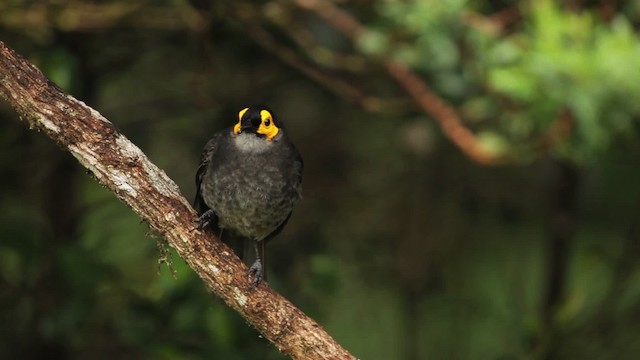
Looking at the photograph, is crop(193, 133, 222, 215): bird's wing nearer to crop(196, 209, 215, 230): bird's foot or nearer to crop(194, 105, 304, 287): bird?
crop(194, 105, 304, 287): bird

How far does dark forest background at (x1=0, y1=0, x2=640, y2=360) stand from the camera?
4.82m

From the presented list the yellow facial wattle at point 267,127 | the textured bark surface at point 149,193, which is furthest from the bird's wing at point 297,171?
the textured bark surface at point 149,193

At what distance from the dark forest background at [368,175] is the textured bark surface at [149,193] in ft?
4.53

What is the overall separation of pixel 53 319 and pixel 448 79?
2231 millimetres

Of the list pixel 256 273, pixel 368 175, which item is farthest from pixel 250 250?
pixel 368 175

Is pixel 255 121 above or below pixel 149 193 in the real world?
above

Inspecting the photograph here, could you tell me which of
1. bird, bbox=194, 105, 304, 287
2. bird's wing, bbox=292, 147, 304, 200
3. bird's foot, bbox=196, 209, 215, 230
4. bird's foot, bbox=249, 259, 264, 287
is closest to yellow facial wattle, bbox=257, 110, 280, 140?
bird, bbox=194, 105, 304, 287

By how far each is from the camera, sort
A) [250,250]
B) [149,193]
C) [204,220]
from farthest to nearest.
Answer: [250,250] < [204,220] < [149,193]

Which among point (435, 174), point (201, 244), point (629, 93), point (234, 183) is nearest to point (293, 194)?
point (234, 183)

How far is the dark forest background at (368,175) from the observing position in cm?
482

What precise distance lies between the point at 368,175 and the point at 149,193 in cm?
369

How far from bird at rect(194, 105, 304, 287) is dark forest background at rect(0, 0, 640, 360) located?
26.7 inches

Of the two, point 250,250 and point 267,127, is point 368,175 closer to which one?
point 250,250

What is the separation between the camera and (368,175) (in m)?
7.06
